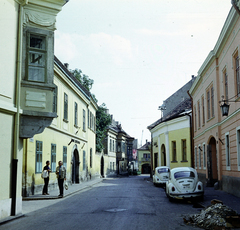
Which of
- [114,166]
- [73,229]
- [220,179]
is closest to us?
[73,229]

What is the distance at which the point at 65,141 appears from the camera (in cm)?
2559

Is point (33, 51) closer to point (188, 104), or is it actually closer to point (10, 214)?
point (10, 214)

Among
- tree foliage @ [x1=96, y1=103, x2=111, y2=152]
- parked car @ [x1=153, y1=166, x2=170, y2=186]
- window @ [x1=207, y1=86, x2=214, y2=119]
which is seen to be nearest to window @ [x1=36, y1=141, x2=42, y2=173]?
parked car @ [x1=153, y1=166, x2=170, y2=186]

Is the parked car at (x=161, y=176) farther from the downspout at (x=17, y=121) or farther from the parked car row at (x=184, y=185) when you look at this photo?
the downspout at (x=17, y=121)

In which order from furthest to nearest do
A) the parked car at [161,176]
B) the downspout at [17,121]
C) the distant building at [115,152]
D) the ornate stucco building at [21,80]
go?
1. the distant building at [115,152]
2. the parked car at [161,176]
3. the downspout at [17,121]
4. the ornate stucco building at [21,80]

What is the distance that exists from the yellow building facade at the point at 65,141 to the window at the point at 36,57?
234 inches

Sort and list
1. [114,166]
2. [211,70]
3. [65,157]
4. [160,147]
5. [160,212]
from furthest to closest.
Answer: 1. [114,166]
2. [160,147]
3. [65,157]
4. [211,70]
5. [160,212]

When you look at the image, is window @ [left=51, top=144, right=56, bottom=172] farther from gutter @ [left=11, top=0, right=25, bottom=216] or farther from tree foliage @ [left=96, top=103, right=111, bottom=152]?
tree foliage @ [left=96, top=103, right=111, bottom=152]

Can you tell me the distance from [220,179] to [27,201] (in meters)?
11.7

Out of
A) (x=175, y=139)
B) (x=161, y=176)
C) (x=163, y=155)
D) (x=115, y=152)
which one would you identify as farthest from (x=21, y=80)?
(x=115, y=152)

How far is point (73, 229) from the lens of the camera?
28.8 ft

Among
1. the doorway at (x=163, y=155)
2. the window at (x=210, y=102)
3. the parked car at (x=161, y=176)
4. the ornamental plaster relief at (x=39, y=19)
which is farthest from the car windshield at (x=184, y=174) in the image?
the doorway at (x=163, y=155)

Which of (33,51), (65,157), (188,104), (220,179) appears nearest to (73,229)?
(33,51)

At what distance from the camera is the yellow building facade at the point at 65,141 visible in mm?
18453
